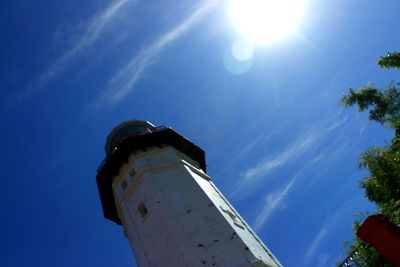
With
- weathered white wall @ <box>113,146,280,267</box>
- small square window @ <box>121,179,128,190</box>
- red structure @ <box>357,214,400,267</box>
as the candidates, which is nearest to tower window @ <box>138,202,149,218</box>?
weathered white wall @ <box>113,146,280,267</box>

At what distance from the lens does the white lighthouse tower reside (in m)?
15.0

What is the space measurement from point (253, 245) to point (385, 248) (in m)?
6.13

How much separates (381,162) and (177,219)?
8.39 metres

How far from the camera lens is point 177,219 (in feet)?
54.7

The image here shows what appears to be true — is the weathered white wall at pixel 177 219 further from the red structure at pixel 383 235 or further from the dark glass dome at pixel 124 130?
the red structure at pixel 383 235

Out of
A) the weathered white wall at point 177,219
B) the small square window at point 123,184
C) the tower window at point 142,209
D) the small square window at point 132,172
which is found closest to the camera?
the weathered white wall at point 177,219

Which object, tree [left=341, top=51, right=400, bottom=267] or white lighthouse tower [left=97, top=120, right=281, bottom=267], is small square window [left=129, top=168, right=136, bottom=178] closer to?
white lighthouse tower [left=97, top=120, right=281, bottom=267]

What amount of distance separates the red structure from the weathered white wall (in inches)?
178

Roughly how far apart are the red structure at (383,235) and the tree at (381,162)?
115 centimetres

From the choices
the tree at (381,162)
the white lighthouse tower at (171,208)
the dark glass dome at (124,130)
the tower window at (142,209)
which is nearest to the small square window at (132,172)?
the white lighthouse tower at (171,208)

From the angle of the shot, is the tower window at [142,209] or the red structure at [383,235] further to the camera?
the tower window at [142,209]

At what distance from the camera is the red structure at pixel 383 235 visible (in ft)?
33.4

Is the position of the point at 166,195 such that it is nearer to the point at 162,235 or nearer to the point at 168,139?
the point at 162,235

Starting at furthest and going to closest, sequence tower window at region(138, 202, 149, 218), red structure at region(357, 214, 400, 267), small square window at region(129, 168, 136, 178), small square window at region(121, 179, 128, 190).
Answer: small square window at region(121, 179, 128, 190), small square window at region(129, 168, 136, 178), tower window at region(138, 202, 149, 218), red structure at region(357, 214, 400, 267)
